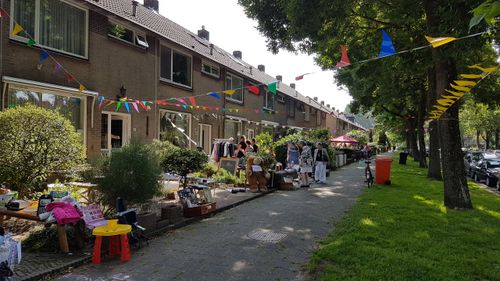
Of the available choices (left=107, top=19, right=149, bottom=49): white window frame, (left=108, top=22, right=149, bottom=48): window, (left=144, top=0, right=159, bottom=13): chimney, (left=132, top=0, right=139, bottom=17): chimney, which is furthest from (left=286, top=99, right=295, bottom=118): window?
(left=108, top=22, right=149, bottom=48): window

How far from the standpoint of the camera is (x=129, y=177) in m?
6.97

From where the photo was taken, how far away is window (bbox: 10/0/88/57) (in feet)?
34.7

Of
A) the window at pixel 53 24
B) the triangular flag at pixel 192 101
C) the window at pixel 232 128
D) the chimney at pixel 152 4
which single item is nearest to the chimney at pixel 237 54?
the window at pixel 232 128

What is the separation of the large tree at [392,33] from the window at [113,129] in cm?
591

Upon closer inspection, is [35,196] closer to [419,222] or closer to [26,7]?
[26,7]

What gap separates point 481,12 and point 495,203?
11025 millimetres

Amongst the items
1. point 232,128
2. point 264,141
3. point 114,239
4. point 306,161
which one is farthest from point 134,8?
point 114,239

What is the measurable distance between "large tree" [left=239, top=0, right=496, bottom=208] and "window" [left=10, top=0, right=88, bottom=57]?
17.1 ft

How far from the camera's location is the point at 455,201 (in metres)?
10.2

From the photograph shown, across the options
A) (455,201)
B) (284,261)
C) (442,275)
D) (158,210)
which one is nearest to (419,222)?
(455,201)

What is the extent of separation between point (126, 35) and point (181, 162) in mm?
7176

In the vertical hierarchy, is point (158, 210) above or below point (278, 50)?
below

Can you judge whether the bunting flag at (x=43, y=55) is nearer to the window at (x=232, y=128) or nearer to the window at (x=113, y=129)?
the window at (x=113, y=129)

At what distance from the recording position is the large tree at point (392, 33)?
9.24 meters
